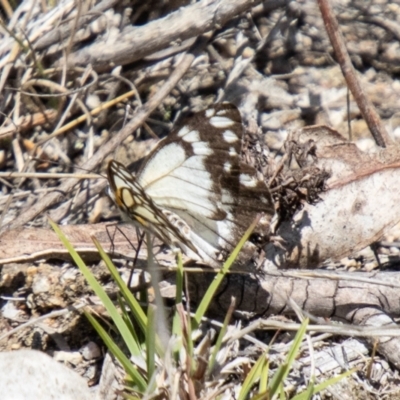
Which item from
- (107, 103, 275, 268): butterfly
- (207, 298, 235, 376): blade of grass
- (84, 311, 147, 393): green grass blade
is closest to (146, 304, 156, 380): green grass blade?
(84, 311, 147, 393): green grass blade

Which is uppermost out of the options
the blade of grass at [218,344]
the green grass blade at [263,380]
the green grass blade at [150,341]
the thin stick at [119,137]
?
the thin stick at [119,137]

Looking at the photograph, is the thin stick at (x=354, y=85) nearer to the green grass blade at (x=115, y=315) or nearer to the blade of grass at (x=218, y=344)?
the blade of grass at (x=218, y=344)

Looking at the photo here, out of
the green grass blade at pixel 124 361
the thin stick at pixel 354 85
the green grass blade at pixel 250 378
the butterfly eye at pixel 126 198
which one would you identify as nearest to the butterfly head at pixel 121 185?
the butterfly eye at pixel 126 198

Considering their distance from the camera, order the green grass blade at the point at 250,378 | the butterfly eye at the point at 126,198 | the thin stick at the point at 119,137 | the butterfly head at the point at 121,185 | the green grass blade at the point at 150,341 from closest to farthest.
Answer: the green grass blade at the point at 150,341
the green grass blade at the point at 250,378
the butterfly head at the point at 121,185
the butterfly eye at the point at 126,198
the thin stick at the point at 119,137

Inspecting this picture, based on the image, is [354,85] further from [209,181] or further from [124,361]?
[124,361]

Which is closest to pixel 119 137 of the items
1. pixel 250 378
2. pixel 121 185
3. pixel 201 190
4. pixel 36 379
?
pixel 201 190

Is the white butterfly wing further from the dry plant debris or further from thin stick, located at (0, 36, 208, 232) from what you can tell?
thin stick, located at (0, 36, 208, 232)

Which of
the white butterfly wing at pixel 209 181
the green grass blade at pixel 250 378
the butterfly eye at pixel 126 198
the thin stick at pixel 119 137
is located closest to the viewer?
the green grass blade at pixel 250 378
